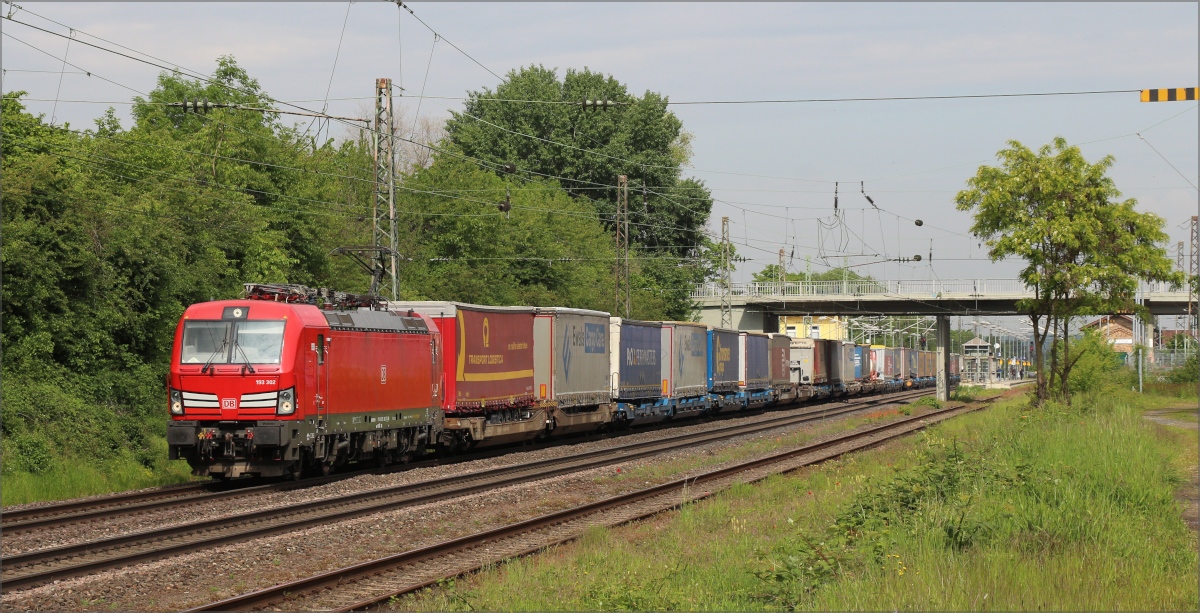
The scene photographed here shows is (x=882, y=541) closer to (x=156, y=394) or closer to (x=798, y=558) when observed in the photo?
(x=798, y=558)

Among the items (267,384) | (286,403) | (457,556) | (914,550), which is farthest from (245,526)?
(914,550)

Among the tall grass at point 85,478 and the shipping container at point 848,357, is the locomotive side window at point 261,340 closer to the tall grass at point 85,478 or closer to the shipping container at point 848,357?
the tall grass at point 85,478

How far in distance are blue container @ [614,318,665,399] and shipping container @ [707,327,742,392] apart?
5315mm

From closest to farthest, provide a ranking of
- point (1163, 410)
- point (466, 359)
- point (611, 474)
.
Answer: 1. point (611, 474)
2. point (466, 359)
3. point (1163, 410)

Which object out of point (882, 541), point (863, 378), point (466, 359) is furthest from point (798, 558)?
point (863, 378)

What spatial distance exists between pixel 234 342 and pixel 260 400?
1.16 metres

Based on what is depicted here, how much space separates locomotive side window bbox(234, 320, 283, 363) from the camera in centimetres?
1870

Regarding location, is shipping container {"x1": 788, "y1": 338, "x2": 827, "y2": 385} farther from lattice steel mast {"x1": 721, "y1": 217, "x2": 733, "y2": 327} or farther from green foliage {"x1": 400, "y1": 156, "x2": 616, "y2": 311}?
green foliage {"x1": 400, "y1": 156, "x2": 616, "y2": 311}

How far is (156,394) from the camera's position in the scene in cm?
2700

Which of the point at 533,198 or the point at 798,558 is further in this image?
the point at 533,198

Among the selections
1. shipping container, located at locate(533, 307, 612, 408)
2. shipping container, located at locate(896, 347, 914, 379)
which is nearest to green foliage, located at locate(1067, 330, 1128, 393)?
shipping container, located at locate(533, 307, 612, 408)

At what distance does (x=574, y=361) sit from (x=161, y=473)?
40.3ft

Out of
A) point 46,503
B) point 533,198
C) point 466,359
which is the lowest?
point 46,503

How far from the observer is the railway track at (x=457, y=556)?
10.5m
